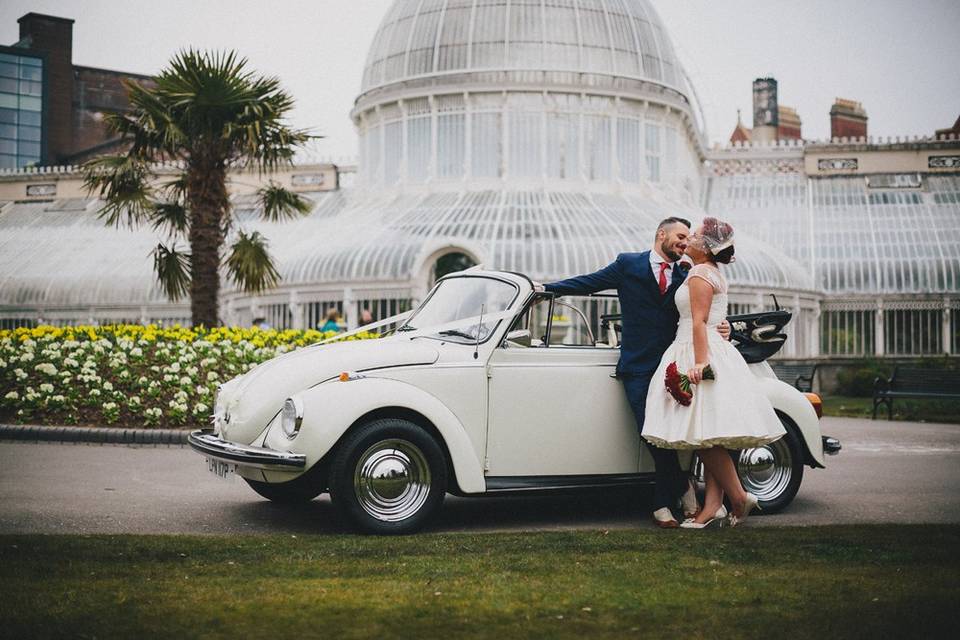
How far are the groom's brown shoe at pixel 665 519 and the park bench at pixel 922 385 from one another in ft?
40.0

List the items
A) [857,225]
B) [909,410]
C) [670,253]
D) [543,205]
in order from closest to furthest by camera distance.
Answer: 1. [670,253]
2. [909,410]
3. [543,205]
4. [857,225]

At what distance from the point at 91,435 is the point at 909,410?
15091 mm

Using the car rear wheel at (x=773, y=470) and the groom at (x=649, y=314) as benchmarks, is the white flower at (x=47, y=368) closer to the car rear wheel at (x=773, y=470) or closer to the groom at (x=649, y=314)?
the groom at (x=649, y=314)

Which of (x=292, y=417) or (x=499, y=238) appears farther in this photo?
(x=499, y=238)

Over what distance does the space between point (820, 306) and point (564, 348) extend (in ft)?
92.2

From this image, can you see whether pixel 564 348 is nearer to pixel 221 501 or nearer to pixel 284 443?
pixel 284 443

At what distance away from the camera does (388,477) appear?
23.5 feet

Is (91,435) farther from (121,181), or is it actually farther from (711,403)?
(711,403)

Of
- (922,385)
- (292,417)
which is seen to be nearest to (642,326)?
(292,417)

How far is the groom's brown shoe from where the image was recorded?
751 centimetres

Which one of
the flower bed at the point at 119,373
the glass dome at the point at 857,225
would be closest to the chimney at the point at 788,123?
the glass dome at the point at 857,225

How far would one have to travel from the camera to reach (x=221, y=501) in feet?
29.1

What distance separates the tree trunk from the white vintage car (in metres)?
9.42

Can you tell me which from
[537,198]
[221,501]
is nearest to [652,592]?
[221,501]
